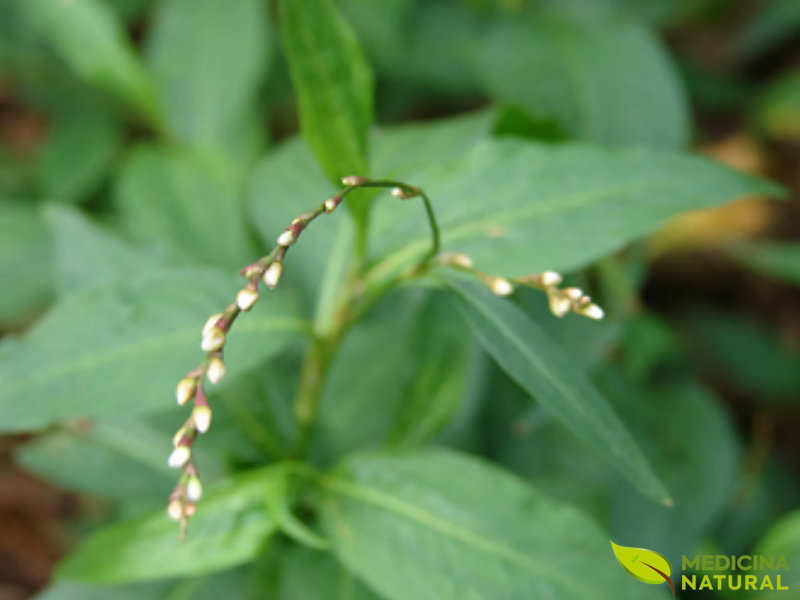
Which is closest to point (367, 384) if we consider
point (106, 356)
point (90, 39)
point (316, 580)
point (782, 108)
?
point (316, 580)

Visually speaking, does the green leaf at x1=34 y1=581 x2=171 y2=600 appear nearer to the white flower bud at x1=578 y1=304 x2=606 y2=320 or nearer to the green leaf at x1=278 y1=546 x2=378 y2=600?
the green leaf at x1=278 y1=546 x2=378 y2=600

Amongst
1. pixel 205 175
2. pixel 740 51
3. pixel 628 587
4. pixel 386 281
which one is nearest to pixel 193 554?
pixel 386 281

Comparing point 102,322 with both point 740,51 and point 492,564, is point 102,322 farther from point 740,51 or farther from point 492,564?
Answer: point 740,51

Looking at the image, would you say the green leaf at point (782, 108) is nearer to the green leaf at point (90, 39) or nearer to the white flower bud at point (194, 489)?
the green leaf at point (90, 39)

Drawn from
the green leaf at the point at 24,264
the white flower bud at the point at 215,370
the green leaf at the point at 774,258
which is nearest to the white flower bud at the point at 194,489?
the white flower bud at the point at 215,370

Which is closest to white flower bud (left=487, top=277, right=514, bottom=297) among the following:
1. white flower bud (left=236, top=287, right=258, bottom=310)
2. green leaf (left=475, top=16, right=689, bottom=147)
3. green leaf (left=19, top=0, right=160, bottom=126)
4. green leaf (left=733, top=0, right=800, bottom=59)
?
white flower bud (left=236, top=287, right=258, bottom=310)

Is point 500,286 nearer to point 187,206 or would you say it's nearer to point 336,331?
point 336,331

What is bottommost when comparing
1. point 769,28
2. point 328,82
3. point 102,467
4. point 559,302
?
point 102,467
